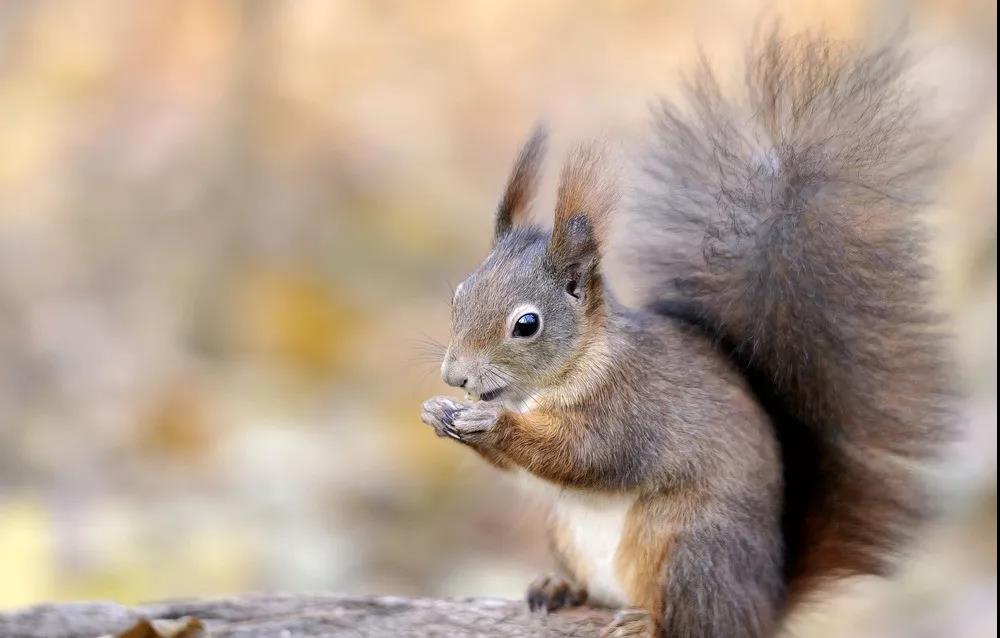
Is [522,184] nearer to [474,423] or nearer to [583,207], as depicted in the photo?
[583,207]

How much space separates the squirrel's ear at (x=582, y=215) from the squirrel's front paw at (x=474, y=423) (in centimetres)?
25

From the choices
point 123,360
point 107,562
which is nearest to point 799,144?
point 107,562

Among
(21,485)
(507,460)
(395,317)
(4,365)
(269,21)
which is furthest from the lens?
(269,21)

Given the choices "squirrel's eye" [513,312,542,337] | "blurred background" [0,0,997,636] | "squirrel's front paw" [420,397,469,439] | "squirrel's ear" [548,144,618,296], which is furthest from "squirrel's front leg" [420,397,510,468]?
"blurred background" [0,0,997,636]

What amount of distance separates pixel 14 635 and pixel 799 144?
4.84ft

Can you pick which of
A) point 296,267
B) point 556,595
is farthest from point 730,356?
point 296,267

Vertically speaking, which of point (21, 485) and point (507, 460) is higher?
point (21, 485)

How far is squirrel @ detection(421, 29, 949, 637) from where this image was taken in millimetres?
1830

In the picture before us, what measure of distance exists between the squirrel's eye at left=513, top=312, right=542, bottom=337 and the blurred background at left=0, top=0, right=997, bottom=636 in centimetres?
152

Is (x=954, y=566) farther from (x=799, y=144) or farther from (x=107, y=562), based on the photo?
(x=107, y=562)

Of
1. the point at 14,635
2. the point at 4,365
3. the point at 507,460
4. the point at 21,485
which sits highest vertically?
the point at 4,365

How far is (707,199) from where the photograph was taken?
2.02m

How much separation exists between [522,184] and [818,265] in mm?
473

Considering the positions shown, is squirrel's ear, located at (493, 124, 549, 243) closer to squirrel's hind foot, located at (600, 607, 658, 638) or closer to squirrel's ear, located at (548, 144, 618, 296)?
squirrel's ear, located at (548, 144, 618, 296)
